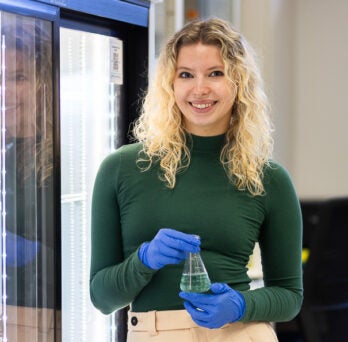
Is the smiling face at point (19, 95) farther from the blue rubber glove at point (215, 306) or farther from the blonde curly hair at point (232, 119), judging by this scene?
the blue rubber glove at point (215, 306)

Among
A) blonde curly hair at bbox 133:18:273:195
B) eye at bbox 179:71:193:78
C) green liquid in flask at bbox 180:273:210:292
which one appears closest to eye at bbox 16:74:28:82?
blonde curly hair at bbox 133:18:273:195

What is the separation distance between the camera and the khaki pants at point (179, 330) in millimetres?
1863

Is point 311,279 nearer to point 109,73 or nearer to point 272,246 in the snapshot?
point 109,73

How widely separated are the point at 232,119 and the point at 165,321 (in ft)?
1.86

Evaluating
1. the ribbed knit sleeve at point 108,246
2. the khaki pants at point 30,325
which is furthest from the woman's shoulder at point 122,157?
the khaki pants at point 30,325

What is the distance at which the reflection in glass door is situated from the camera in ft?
9.03

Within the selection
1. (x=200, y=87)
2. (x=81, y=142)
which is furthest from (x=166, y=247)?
(x=81, y=142)

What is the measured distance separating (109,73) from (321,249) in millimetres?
1776

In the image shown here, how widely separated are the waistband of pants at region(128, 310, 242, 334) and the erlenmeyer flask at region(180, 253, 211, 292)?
0.11 metres

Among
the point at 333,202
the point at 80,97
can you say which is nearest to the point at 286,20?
the point at 333,202

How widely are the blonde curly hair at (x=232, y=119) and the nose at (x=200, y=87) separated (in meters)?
0.07

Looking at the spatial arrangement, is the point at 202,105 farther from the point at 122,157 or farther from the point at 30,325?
the point at 30,325

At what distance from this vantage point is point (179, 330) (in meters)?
1.87

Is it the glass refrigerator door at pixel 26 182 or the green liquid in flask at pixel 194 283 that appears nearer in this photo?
the green liquid in flask at pixel 194 283
